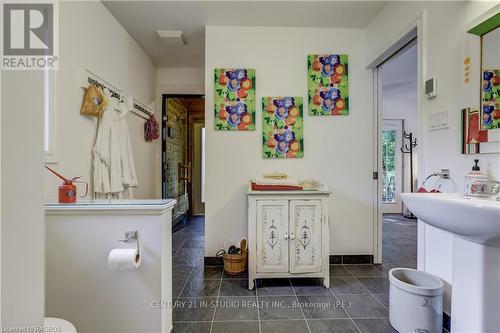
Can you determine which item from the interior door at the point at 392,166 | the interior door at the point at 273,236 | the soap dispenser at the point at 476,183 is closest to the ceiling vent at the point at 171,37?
the interior door at the point at 273,236

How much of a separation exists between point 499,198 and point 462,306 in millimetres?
566

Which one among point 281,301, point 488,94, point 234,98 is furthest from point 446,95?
point 281,301

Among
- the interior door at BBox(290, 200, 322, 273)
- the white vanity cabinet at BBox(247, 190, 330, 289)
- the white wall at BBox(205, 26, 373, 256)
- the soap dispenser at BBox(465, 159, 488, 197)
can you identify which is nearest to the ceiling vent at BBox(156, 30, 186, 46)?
the white wall at BBox(205, 26, 373, 256)

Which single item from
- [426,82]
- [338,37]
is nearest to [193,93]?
[338,37]

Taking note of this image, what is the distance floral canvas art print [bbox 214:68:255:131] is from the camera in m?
2.56

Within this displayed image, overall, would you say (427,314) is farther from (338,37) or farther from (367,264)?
(338,37)

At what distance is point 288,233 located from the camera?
210 centimetres


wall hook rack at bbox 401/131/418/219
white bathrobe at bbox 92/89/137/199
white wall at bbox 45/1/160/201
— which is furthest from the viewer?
wall hook rack at bbox 401/131/418/219

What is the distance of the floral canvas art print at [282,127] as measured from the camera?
2586mm

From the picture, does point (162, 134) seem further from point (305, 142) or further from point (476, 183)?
point (476, 183)

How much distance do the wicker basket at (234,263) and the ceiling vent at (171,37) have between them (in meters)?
2.37

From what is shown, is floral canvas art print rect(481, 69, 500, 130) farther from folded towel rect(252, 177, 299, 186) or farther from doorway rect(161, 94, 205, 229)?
doorway rect(161, 94, 205, 229)

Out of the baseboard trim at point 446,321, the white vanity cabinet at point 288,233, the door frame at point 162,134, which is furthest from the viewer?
the door frame at point 162,134

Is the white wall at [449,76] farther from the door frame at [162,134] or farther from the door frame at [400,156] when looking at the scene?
the door frame at [400,156]
